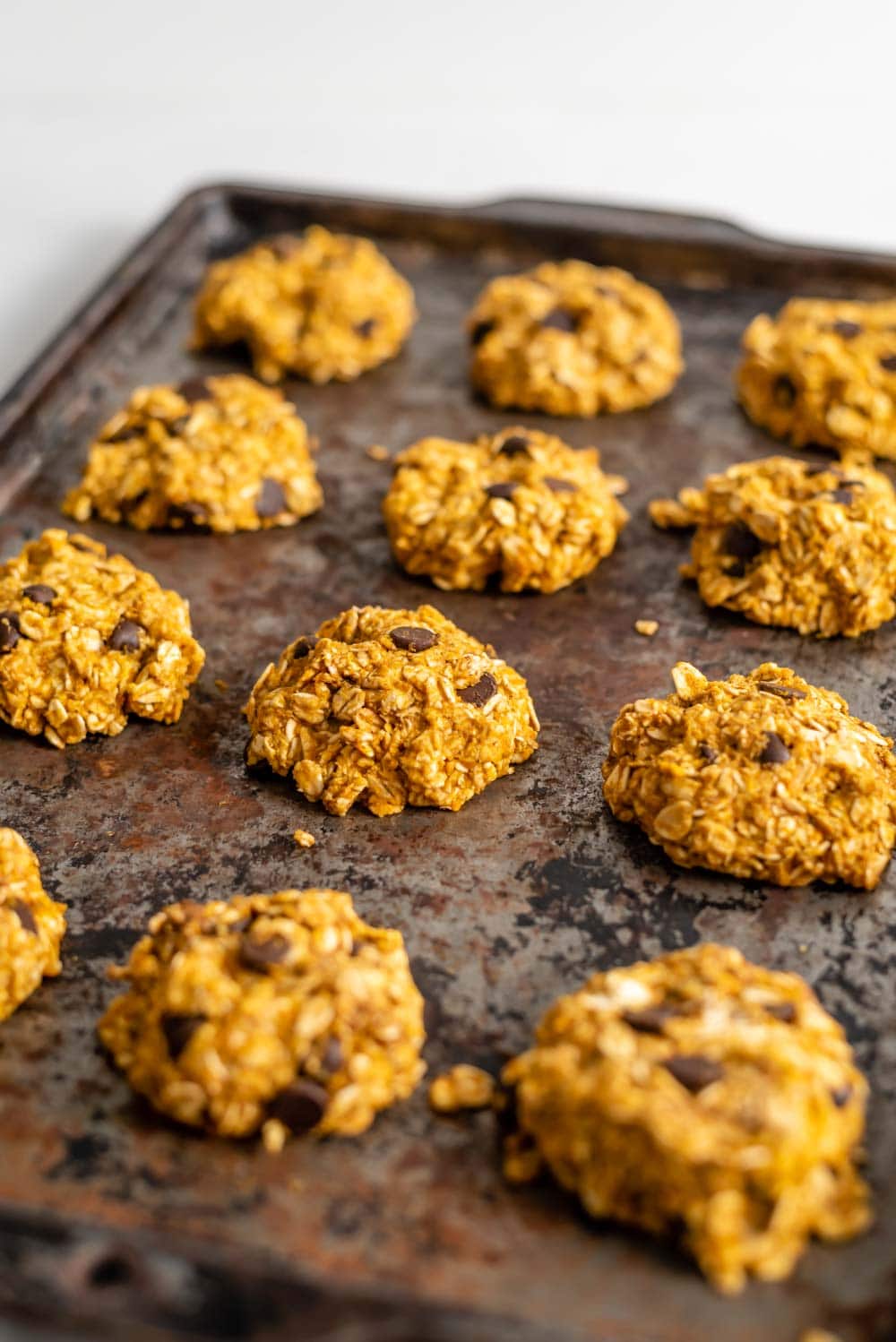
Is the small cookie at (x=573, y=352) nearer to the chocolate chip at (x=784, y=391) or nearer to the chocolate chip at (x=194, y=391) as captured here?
the chocolate chip at (x=784, y=391)

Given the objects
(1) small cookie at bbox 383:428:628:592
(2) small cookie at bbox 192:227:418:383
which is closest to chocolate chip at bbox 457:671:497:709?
(1) small cookie at bbox 383:428:628:592

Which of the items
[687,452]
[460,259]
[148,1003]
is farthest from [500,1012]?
[460,259]

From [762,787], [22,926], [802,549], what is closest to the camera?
[22,926]

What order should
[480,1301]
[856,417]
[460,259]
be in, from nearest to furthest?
[480,1301] → [856,417] → [460,259]

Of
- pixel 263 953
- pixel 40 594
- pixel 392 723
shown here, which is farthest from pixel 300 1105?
pixel 40 594

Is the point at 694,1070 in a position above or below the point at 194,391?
below

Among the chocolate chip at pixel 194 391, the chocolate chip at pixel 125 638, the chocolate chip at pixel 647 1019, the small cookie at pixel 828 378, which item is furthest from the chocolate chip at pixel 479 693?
the small cookie at pixel 828 378

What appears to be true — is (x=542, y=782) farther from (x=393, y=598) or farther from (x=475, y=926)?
(x=393, y=598)

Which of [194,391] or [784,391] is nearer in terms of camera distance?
[194,391]

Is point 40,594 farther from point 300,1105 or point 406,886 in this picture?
point 300,1105
